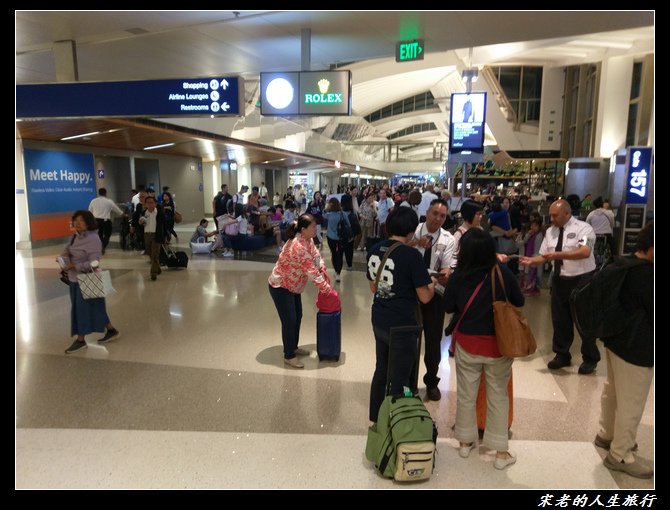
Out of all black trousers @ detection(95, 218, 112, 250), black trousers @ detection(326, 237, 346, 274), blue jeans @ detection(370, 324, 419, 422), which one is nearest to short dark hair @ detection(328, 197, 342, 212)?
black trousers @ detection(326, 237, 346, 274)

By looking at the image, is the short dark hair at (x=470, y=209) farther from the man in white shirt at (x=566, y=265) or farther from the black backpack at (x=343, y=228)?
the black backpack at (x=343, y=228)

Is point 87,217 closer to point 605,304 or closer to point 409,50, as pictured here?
point 605,304

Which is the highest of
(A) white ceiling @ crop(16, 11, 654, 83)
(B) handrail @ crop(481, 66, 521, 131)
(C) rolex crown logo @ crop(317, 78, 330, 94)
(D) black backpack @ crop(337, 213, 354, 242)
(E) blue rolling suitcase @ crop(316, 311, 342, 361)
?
(B) handrail @ crop(481, 66, 521, 131)

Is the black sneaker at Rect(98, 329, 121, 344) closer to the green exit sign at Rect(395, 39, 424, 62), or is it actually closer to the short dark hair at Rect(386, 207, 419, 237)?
the short dark hair at Rect(386, 207, 419, 237)

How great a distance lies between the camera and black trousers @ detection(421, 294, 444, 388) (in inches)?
151

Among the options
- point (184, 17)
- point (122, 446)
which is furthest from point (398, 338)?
point (184, 17)

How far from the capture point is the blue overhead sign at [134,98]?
6.48 meters

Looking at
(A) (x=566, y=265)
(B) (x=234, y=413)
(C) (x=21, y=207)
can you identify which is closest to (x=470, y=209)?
(A) (x=566, y=265)

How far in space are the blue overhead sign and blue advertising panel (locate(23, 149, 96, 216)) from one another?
621cm

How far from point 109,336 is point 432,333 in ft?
12.4

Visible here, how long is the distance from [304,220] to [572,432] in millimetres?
2727

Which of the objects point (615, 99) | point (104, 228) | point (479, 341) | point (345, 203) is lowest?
point (479, 341)

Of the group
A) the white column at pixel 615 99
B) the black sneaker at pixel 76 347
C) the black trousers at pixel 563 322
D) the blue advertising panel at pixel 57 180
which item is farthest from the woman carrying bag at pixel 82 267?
the white column at pixel 615 99

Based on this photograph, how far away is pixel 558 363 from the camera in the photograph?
4492mm
